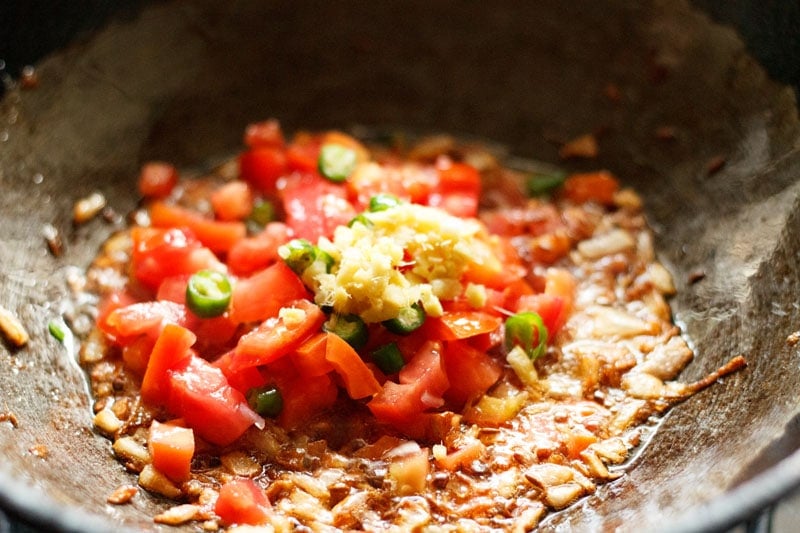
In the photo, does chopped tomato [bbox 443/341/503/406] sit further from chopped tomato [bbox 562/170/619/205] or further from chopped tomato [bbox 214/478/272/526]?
chopped tomato [bbox 562/170/619/205]

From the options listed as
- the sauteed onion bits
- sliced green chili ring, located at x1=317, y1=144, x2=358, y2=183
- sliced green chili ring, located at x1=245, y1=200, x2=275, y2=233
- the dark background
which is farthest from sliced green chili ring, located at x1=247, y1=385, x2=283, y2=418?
the dark background

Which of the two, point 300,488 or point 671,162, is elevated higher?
point 671,162

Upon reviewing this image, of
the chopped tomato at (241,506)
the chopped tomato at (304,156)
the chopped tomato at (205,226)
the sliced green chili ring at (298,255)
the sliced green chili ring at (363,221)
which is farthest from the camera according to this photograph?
the chopped tomato at (304,156)

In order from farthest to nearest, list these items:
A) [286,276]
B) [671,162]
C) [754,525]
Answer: [671,162] < [286,276] < [754,525]

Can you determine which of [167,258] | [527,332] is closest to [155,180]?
[167,258]

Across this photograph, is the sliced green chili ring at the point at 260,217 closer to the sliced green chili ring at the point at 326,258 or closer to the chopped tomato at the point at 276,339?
the sliced green chili ring at the point at 326,258

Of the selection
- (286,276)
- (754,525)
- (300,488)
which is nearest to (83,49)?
(286,276)

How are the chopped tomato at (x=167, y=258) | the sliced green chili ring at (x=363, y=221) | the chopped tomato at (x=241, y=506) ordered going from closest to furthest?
the chopped tomato at (x=241, y=506), the sliced green chili ring at (x=363, y=221), the chopped tomato at (x=167, y=258)

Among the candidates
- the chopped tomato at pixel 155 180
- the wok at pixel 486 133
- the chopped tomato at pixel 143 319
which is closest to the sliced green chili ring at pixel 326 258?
the chopped tomato at pixel 143 319

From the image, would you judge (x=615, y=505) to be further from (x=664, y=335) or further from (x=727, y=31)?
(x=727, y=31)
